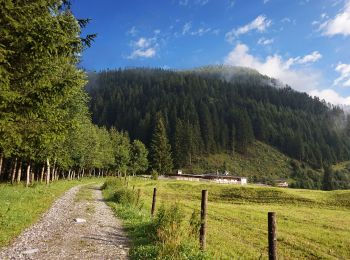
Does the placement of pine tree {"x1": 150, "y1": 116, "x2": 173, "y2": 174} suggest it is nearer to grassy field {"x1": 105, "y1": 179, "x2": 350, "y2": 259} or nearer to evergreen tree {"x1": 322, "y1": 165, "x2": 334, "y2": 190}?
grassy field {"x1": 105, "y1": 179, "x2": 350, "y2": 259}

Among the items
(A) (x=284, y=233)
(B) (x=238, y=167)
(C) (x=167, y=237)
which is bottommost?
(A) (x=284, y=233)

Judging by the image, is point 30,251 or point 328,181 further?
point 328,181

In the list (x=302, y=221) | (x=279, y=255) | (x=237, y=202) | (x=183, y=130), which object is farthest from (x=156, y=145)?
(x=279, y=255)

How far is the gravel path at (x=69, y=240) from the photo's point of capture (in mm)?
11012

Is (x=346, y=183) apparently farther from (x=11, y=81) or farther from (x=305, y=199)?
(x=11, y=81)

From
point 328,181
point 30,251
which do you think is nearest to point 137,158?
point 328,181

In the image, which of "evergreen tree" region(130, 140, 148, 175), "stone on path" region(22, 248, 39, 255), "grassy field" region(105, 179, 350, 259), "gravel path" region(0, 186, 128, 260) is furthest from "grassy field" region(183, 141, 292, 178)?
"stone on path" region(22, 248, 39, 255)

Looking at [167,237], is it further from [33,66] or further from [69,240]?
[33,66]

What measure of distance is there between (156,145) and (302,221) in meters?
91.4

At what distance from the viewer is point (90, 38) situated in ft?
54.9

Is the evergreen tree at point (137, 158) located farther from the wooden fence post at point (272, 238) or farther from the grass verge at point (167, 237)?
the wooden fence post at point (272, 238)

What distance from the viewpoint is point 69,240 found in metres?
13.1

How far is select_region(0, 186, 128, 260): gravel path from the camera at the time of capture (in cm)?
1101

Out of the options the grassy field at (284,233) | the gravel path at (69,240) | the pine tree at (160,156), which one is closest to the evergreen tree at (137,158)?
the pine tree at (160,156)
